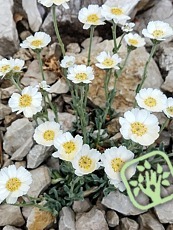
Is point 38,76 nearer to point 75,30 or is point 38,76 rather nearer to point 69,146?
point 75,30

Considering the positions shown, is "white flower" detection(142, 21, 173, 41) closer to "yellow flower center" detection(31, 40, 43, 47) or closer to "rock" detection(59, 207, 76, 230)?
"yellow flower center" detection(31, 40, 43, 47)

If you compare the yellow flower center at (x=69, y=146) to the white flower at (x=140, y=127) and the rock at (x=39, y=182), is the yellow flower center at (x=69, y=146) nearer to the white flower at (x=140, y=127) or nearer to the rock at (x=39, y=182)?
the white flower at (x=140, y=127)

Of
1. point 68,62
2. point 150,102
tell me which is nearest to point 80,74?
point 68,62

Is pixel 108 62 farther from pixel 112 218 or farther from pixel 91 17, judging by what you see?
pixel 112 218

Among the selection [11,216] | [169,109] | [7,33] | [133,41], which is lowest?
[11,216]

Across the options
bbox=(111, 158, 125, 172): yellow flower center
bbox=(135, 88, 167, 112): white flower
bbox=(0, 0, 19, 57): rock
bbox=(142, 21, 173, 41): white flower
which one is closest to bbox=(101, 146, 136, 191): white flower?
bbox=(111, 158, 125, 172): yellow flower center

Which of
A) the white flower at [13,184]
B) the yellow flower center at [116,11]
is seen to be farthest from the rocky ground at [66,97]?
the yellow flower center at [116,11]
